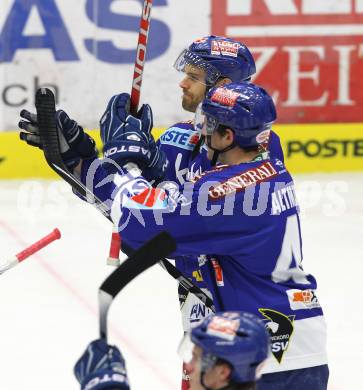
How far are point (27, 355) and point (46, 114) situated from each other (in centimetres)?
217

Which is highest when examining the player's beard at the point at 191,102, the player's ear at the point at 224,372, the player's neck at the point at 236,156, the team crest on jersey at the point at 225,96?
the team crest on jersey at the point at 225,96

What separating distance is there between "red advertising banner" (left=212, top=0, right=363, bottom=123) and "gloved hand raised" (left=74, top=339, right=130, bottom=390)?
6.04m

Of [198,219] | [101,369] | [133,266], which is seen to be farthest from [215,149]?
[101,369]

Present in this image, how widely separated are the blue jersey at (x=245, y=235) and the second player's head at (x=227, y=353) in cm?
62

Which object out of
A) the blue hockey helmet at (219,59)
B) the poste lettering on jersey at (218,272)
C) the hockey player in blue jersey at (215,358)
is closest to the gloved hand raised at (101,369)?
the hockey player in blue jersey at (215,358)

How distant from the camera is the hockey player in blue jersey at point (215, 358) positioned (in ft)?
6.83

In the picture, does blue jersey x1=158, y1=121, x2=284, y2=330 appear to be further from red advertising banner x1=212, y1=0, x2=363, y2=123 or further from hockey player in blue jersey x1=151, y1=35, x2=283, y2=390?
red advertising banner x1=212, y1=0, x2=363, y2=123

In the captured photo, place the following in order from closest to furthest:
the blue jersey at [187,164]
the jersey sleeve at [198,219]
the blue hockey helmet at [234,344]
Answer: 1. the blue hockey helmet at [234,344]
2. the jersey sleeve at [198,219]
3. the blue jersey at [187,164]

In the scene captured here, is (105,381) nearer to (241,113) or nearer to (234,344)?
(234,344)

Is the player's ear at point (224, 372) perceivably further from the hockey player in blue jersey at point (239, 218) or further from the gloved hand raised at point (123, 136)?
the gloved hand raised at point (123, 136)

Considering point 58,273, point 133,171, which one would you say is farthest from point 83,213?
point 133,171

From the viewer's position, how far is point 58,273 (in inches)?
229

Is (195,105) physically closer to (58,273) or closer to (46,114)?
(46,114)

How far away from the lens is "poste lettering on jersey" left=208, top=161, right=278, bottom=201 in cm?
276
